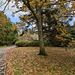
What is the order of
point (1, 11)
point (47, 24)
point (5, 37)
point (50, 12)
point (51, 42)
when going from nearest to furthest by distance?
point (1, 11), point (50, 12), point (47, 24), point (51, 42), point (5, 37)

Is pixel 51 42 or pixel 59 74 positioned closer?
pixel 59 74

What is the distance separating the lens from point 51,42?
1653 centimetres

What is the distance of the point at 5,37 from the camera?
28922 mm

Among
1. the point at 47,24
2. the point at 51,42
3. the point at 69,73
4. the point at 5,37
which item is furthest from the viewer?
the point at 5,37

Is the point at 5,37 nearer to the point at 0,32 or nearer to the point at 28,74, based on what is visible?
the point at 0,32

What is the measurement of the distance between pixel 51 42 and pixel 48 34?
200cm

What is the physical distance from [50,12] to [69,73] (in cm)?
836

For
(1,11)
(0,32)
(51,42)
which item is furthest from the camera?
(0,32)

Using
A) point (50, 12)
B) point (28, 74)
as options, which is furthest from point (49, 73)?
point (50, 12)

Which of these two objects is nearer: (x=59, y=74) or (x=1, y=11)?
(x=59, y=74)

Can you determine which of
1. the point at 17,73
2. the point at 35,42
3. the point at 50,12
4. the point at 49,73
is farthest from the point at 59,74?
the point at 35,42

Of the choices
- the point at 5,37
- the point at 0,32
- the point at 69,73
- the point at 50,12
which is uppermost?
the point at 50,12

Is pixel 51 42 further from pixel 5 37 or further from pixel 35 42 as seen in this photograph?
pixel 5 37

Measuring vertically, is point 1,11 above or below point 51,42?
above
